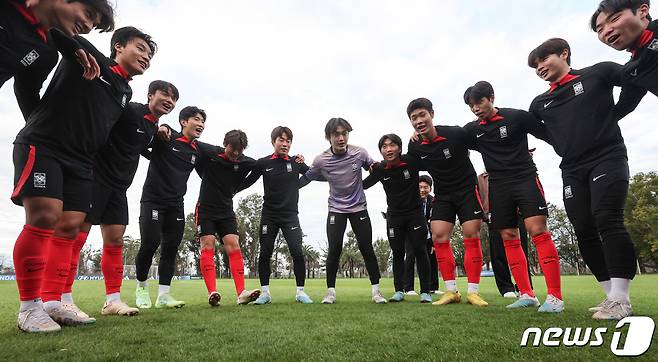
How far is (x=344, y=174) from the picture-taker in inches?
261

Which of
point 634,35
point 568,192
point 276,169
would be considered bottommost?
point 568,192

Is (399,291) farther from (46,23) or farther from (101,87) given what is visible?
(46,23)

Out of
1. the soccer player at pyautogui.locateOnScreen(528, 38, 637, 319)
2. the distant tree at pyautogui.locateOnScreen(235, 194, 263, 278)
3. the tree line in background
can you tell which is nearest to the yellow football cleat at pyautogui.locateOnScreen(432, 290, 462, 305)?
the soccer player at pyautogui.locateOnScreen(528, 38, 637, 319)

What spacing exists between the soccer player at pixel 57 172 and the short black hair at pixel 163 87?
130 centimetres

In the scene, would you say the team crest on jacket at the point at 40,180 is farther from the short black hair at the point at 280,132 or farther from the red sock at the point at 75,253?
the short black hair at the point at 280,132

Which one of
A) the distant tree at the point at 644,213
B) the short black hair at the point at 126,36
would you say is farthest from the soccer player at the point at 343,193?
the distant tree at the point at 644,213

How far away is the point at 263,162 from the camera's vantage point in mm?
6891

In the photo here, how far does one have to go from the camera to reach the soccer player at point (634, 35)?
320 cm

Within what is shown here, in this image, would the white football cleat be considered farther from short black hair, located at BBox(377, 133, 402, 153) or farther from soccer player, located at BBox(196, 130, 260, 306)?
short black hair, located at BBox(377, 133, 402, 153)

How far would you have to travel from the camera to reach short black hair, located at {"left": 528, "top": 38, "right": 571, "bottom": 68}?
4355 mm

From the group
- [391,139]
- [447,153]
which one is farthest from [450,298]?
[391,139]

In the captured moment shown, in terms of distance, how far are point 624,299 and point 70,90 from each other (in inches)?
204

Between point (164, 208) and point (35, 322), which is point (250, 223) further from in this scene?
point (35, 322)

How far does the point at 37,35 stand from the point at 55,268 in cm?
211
